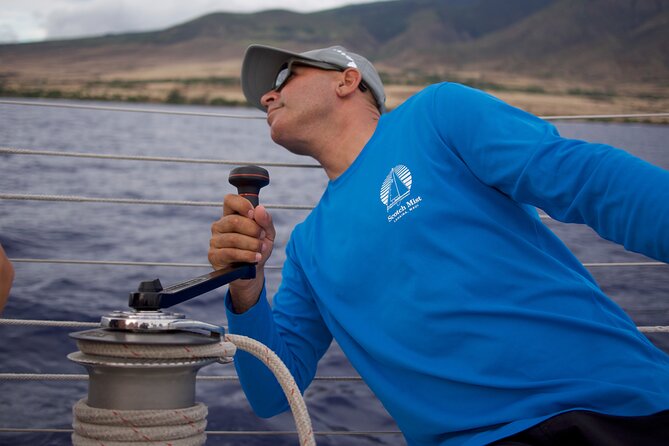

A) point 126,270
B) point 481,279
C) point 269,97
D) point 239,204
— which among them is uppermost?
point 269,97

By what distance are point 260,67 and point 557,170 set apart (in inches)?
30.0

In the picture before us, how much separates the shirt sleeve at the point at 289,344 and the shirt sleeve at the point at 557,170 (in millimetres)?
457

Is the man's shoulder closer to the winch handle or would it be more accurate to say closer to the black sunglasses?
the black sunglasses

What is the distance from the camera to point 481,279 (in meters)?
1.18

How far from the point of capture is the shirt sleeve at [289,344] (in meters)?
1.43

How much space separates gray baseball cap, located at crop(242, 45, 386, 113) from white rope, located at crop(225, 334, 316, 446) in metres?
0.71

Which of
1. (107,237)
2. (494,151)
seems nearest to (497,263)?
(494,151)

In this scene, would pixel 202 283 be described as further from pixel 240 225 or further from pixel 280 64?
pixel 280 64

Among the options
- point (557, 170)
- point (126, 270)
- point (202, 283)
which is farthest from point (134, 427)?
point (126, 270)

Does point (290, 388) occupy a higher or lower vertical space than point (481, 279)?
lower

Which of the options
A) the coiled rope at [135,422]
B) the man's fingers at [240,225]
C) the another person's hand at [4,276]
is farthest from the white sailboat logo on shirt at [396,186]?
the another person's hand at [4,276]

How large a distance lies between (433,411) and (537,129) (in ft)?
1.52

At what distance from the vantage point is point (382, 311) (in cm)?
125

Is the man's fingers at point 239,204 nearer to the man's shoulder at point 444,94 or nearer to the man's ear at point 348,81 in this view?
the man's shoulder at point 444,94
